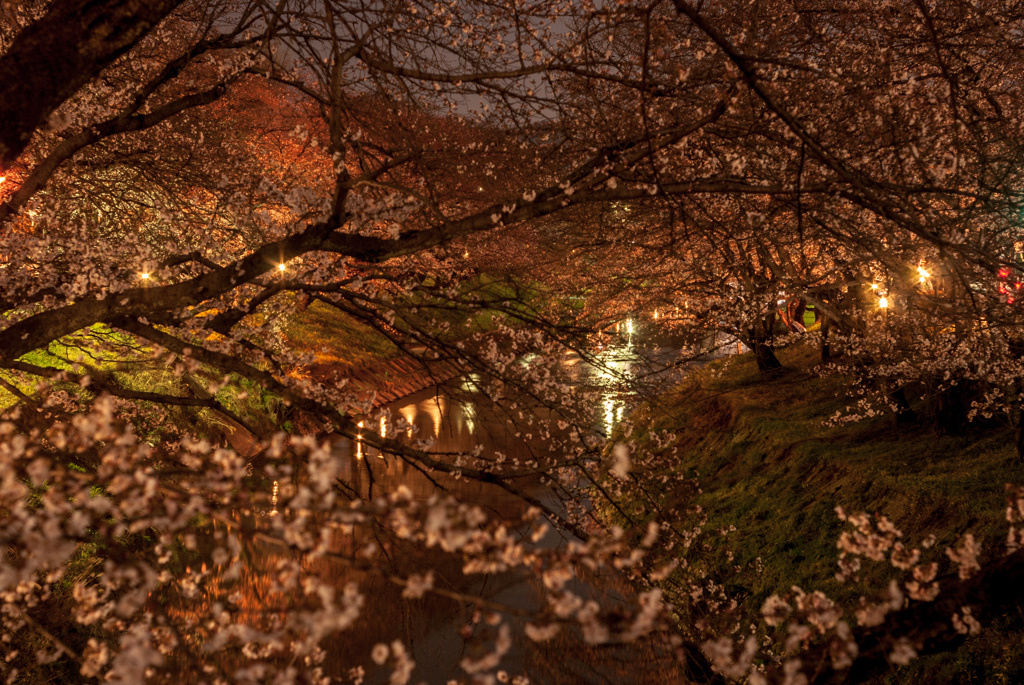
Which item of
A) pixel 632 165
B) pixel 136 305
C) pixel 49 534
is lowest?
pixel 49 534

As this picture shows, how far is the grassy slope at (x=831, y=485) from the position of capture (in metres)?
6.73

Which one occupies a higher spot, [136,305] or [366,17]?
[366,17]

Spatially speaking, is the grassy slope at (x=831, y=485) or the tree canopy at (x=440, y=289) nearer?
the tree canopy at (x=440, y=289)

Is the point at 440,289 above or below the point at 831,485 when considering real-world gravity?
above

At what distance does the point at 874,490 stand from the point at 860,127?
4793mm

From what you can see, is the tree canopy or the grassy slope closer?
the tree canopy

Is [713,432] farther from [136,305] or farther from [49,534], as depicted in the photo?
[49,534]

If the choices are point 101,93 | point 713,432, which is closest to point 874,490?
point 713,432

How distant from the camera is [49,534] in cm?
186

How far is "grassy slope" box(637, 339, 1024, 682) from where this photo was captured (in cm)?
673

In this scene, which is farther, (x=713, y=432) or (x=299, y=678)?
(x=713, y=432)

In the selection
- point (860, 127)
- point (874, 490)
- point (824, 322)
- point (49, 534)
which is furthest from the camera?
point (824, 322)

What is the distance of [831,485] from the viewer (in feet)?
31.9

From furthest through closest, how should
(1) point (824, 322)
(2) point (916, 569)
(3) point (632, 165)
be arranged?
(1) point (824, 322)
(3) point (632, 165)
(2) point (916, 569)
